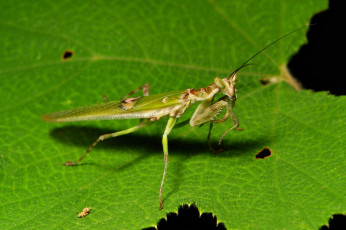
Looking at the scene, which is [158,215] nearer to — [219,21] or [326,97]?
[326,97]

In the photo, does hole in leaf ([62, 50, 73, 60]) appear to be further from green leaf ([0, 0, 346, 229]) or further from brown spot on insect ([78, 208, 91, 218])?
brown spot on insect ([78, 208, 91, 218])

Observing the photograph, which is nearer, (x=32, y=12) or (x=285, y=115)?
(x=285, y=115)

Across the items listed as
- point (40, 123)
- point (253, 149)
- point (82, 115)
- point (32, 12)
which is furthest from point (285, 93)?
point (32, 12)

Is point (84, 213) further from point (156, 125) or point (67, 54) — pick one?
point (67, 54)

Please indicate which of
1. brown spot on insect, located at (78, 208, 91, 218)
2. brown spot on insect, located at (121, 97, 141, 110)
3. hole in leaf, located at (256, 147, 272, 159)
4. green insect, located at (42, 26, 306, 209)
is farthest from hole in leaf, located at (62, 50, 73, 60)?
hole in leaf, located at (256, 147, 272, 159)

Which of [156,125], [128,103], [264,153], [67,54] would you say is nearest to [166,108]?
[128,103]

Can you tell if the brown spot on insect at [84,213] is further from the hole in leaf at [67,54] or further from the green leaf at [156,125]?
the hole in leaf at [67,54]
